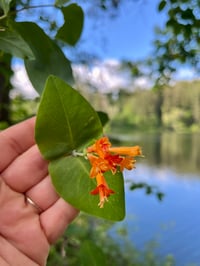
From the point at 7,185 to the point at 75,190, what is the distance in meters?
0.13

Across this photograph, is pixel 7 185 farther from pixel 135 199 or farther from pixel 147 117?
pixel 147 117

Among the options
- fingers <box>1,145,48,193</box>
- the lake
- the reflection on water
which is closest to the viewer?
fingers <box>1,145,48,193</box>

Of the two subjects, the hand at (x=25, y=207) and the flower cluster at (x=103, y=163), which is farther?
the hand at (x=25, y=207)

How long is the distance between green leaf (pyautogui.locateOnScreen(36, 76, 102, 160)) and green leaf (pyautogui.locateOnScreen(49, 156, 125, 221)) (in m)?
0.01

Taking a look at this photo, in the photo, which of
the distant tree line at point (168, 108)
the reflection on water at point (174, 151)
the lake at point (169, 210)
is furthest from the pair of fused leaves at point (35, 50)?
the distant tree line at point (168, 108)

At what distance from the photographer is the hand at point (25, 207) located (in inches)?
15.0

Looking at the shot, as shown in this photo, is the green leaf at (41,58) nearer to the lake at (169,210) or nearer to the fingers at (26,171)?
the fingers at (26,171)

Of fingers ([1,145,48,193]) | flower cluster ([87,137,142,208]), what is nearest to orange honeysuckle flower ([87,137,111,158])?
flower cluster ([87,137,142,208])

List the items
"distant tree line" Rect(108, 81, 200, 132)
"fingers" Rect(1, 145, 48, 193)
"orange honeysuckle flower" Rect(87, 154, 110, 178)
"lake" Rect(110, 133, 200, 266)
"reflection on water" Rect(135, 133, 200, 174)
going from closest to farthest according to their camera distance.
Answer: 1. "orange honeysuckle flower" Rect(87, 154, 110, 178)
2. "fingers" Rect(1, 145, 48, 193)
3. "lake" Rect(110, 133, 200, 266)
4. "reflection on water" Rect(135, 133, 200, 174)
5. "distant tree line" Rect(108, 81, 200, 132)

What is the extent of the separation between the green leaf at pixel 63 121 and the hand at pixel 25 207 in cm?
8

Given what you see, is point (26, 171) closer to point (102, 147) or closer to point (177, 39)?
point (102, 147)

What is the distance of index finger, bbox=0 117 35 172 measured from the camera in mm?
394

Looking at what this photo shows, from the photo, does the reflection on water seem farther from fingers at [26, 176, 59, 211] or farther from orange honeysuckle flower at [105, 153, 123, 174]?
orange honeysuckle flower at [105, 153, 123, 174]

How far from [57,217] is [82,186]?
0.36ft
